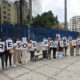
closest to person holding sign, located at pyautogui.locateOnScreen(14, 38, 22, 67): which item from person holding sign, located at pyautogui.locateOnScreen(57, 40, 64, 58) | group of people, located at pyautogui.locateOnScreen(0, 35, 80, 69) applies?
group of people, located at pyautogui.locateOnScreen(0, 35, 80, 69)

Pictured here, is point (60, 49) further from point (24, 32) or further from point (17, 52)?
point (17, 52)

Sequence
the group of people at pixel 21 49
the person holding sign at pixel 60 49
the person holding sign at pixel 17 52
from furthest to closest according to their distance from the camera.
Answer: the person holding sign at pixel 60 49
the person holding sign at pixel 17 52
the group of people at pixel 21 49

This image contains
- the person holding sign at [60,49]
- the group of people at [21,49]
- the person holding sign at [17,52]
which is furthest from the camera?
the person holding sign at [60,49]

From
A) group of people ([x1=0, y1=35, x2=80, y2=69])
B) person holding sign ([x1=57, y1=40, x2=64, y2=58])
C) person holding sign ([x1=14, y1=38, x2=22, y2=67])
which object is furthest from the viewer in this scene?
person holding sign ([x1=57, y1=40, x2=64, y2=58])

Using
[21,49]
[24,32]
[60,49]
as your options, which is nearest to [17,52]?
[21,49]

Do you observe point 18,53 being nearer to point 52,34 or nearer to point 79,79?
point 79,79

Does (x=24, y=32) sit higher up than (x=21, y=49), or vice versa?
(x=24, y=32)

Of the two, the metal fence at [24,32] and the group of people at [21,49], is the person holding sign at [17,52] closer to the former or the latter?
the group of people at [21,49]

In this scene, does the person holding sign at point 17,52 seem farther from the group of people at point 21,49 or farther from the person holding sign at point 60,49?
the person holding sign at point 60,49

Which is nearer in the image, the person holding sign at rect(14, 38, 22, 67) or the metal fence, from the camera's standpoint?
the person holding sign at rect(14, 38, 22, 67)

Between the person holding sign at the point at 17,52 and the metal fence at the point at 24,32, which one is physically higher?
the metal fence at the point at 24,32

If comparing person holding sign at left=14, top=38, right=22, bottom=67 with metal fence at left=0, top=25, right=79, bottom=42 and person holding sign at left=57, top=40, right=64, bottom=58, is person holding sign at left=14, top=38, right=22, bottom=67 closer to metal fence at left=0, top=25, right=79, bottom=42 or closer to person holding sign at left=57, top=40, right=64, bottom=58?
metal fence at left=0, top=25, right=79, bottom=42

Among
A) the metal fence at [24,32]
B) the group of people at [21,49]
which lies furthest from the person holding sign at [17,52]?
the metal fence at [24,32]

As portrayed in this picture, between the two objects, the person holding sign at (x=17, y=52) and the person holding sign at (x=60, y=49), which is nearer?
the person holding sign at (x=17, y=52)
